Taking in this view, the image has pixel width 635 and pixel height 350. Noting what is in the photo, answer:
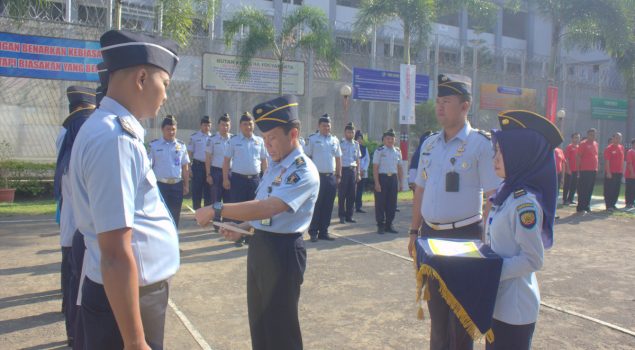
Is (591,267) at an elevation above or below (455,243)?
below

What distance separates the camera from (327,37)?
14.4m

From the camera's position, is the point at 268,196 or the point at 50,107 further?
the point at 50,107

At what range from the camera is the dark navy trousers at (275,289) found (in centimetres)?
280

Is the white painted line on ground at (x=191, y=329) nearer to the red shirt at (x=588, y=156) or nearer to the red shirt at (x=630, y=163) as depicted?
the red shirt at (x=588, y=156)

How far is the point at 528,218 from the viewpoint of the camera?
2279 mm

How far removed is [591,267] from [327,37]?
9849 millimetres

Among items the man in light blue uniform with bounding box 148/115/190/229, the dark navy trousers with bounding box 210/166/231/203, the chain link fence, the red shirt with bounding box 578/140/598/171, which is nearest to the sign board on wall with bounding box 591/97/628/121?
the chain link fence

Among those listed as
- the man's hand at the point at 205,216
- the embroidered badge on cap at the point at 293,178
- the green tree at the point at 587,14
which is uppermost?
the green tree at the point at 587,14

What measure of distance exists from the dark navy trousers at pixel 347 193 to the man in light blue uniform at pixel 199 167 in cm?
250

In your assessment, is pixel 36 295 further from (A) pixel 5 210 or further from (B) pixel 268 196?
(A) pixel 5 210

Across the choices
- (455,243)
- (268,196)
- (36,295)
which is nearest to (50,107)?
(36,295)

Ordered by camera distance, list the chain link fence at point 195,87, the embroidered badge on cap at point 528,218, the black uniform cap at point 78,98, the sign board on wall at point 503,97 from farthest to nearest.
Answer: the sign board on wall at point 503,97
the chain link fence at point 195,87
the black uniform cap at point 78,98
the embroidered badge on cap at point 528,218

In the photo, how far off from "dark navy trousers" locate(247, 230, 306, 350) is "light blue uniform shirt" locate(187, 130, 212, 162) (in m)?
7.09

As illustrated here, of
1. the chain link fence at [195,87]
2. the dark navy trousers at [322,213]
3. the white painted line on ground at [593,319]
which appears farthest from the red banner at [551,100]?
the white painted line on ground at [593,319]
